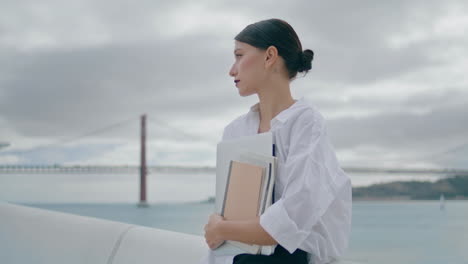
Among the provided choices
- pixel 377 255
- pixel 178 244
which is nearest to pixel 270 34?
pixel 178 244

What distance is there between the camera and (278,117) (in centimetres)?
103

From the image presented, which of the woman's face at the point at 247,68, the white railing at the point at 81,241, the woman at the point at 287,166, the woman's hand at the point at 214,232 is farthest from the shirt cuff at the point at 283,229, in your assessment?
the white railing at the point at 81,241

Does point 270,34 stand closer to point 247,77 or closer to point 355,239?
point 247,77

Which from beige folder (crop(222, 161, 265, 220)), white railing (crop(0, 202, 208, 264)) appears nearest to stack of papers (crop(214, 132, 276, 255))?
beige folder (crop(222, 161, 265, 220))

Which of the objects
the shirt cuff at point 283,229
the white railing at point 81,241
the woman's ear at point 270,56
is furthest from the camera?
the white railing at point 81,241

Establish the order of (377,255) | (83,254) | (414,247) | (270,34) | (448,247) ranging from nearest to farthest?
(270,34), (83,254), (377,255), (448,247), (414,247)

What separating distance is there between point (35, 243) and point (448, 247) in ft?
48.4


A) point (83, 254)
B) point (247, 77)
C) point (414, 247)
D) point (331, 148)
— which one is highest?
point (247, 77)

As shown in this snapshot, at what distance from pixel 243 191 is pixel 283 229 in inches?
4.3

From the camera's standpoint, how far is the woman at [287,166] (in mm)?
938

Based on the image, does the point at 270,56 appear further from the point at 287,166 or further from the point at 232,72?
the point at 287,166

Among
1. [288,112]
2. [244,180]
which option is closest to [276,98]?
[288,112]

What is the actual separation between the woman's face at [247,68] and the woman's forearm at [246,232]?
247 millimetres

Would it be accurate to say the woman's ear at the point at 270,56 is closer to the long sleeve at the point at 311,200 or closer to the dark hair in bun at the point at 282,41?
the dark hair in bun at the point at 282,41
